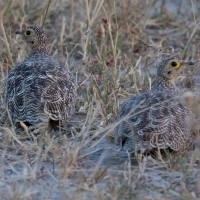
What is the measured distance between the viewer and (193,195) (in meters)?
4.45

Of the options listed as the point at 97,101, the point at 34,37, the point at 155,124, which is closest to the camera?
the point at 155,124

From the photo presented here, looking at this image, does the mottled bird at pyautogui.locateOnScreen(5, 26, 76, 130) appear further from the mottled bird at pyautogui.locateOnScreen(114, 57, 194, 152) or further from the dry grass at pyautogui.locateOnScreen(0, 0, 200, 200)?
the mottled bird at pyautogui.locateOnScreen(114, 57, 194, 152)

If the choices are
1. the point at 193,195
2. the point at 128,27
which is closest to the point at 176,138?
the point at 193,195

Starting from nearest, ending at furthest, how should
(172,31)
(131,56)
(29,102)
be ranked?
(29,102)
(131,56)
(172,31)

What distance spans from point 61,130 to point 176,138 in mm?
1234

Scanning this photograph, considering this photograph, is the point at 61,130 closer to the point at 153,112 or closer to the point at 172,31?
the point at 153,112

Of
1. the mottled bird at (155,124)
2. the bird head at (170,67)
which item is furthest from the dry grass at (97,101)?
the bird head at (170,67)

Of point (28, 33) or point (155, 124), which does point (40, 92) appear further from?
point (28, 33)

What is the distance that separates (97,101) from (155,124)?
86cm

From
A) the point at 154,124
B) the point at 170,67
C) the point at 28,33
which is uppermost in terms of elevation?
the point at 28,33

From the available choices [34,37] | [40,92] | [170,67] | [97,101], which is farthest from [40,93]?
[34,37]

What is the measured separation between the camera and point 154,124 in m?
5.38

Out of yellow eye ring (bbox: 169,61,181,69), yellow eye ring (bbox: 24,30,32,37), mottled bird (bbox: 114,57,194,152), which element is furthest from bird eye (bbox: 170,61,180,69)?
yellow eye ring (bbox: 24,30,32,37)

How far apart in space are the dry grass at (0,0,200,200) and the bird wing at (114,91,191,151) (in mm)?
124
